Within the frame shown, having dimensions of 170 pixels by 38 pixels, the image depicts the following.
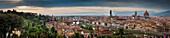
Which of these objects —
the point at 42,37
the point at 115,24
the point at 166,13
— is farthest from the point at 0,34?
the point at 166,13

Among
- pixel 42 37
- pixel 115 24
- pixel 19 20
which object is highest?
pixel 19 20

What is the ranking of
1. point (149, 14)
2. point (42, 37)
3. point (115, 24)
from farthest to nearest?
point (149, 14) → point (115, 24) → point (42, 37)

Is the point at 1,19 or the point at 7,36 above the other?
the point at 1,19

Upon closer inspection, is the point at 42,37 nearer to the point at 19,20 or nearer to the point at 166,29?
the point at 19,20

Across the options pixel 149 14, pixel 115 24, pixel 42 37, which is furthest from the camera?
pixel 149 14

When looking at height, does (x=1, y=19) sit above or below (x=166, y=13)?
above

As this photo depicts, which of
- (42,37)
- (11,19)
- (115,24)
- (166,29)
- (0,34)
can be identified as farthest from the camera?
(115,24)

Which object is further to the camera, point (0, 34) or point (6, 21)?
point (6, 21)

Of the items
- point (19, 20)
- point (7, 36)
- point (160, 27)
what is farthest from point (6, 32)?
point (160, 27)

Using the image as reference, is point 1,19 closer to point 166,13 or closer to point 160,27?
point 160,27
